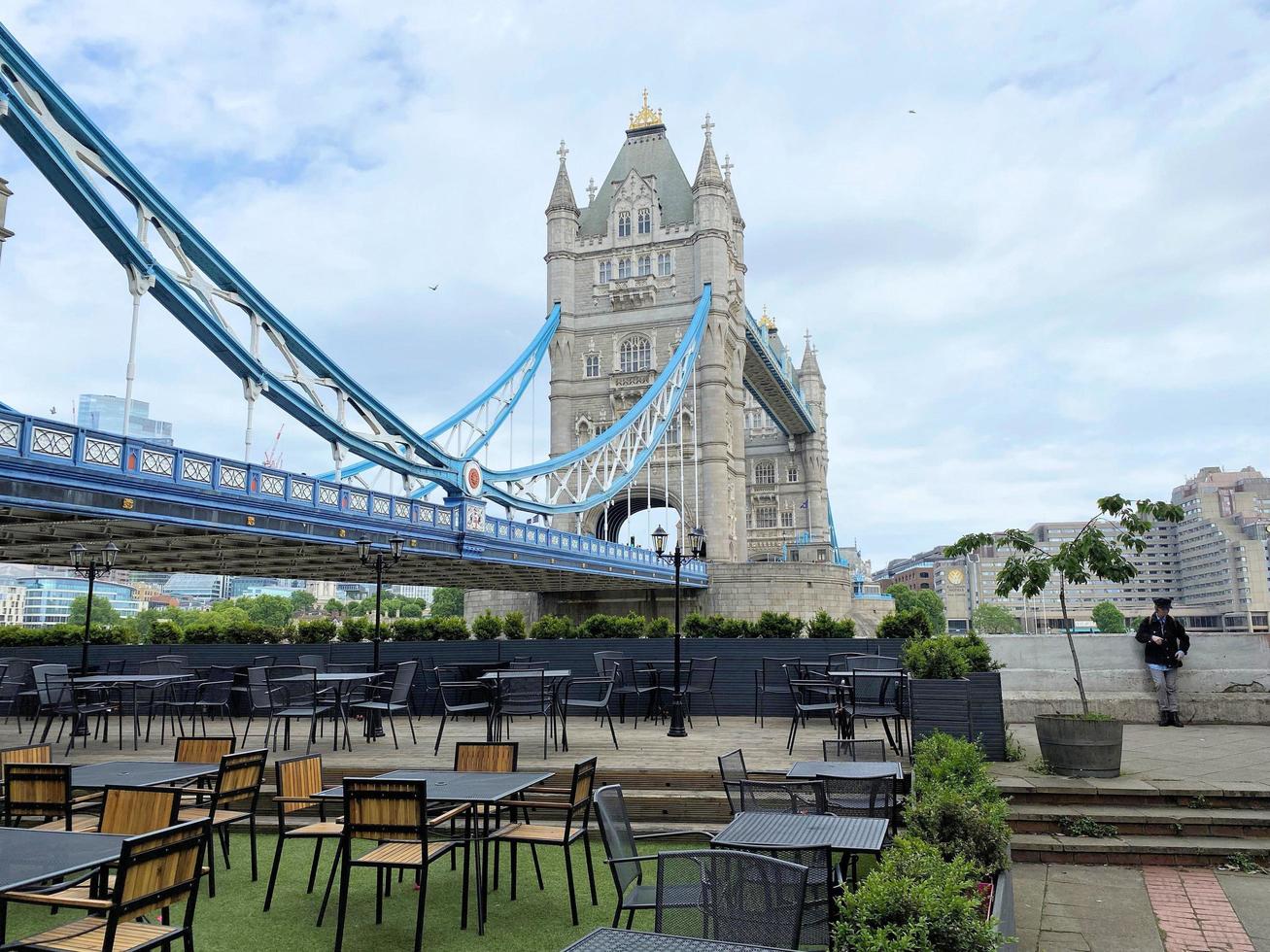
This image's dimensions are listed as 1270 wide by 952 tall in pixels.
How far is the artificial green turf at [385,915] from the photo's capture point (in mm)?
4996

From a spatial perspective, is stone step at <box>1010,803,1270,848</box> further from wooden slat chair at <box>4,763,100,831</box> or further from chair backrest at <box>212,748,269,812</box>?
wooden slat chair at <box>4,763,100,831</box>

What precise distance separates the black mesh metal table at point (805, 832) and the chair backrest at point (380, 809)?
167 centimetres

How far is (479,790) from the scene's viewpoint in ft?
17.9

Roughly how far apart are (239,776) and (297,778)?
0.55 meters

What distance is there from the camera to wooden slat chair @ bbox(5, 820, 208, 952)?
12.2ft

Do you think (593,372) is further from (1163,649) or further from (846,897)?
(846,897)

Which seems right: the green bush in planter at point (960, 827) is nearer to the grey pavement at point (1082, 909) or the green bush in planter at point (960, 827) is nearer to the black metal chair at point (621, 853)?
the grey pavement at point (1082, 909)

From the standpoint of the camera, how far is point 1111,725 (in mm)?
7137

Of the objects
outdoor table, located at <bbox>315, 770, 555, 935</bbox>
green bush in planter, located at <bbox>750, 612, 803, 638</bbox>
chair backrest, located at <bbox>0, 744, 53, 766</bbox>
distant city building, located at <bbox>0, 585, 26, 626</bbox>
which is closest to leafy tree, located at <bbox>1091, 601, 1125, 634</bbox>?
green bush in planter, located at <bbox>750, 612, 803, 638</bbox>

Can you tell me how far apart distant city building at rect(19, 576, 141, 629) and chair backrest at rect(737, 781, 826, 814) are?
167945 mm

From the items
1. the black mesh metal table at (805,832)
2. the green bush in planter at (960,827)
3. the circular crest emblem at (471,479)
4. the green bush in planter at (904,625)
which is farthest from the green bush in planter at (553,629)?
the green bush in planter at (960,827)

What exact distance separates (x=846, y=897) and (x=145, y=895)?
285 centimetres

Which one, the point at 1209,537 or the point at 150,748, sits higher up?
the point at 1209,537

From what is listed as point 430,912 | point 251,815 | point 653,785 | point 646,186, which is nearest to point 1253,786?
point 653,785
